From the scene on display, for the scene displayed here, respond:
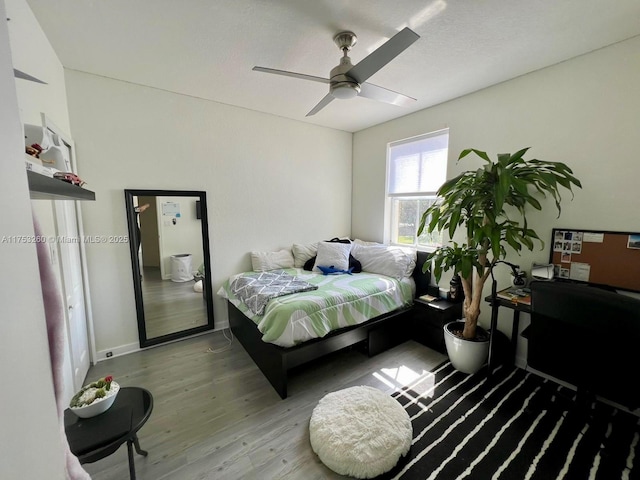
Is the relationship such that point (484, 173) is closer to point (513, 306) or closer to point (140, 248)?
point (513, 306)

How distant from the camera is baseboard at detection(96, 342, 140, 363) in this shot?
102 inches

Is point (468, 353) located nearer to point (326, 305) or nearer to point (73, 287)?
point (326, 305)

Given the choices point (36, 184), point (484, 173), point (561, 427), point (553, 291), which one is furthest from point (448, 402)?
point (36, 184)

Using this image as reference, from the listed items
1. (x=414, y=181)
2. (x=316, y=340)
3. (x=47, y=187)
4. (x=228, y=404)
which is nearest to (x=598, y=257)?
(x=414, y=181)

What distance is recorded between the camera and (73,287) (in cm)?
215

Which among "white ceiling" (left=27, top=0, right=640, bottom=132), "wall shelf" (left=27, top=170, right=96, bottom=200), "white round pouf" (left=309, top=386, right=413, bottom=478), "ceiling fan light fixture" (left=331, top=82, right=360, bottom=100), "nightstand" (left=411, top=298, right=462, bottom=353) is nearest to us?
"wall shelf" (left=27, top=170, right=96, bottom=200)

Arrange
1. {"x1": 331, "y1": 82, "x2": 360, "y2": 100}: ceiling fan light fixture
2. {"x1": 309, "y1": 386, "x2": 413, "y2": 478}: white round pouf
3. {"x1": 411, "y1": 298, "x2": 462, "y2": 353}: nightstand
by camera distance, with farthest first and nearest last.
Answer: {"x1": 411, "y1": 298, "x2": 462, "y2": 353}: nightstand, {"x1": 331, "y1": 82, "x2": 360, "y2": 100}: ceiling fan light fixture, {"x1": 309, "y1": 386, "x2": 413, "y2": 478}: white round pouf

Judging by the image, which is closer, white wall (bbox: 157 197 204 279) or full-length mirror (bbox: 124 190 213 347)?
full-length mirror (bbox: 124 190 213 347)

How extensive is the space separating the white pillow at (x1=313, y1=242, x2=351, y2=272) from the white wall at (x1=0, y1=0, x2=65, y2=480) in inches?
116

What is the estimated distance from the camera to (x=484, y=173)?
2.04 metres

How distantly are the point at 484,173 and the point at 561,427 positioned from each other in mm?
1896

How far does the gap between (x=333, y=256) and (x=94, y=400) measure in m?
2.57

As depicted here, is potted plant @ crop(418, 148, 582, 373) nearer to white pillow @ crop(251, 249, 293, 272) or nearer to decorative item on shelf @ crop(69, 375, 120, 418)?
white pillow @ crop(251, 249, 293, 272)

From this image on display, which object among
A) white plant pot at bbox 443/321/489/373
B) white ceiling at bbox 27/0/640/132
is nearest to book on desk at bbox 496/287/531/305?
white plant pot at bbox 443/321/489/373
